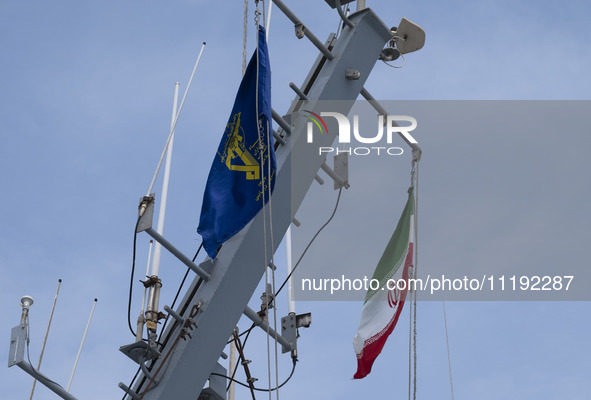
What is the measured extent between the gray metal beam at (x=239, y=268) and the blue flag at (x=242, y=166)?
156 mm

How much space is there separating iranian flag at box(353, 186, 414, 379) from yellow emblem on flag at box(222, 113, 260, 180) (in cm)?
248

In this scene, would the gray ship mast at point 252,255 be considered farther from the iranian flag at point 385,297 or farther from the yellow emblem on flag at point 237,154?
the iranian flag at point 385,297

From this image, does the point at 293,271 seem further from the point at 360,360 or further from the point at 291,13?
the point at 291,13

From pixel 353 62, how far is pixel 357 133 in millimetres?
931

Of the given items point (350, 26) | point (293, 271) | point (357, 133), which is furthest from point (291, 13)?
point (293, 271)

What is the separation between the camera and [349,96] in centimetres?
1202

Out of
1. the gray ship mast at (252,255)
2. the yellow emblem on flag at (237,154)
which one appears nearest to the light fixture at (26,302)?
the gray ship mast at (252,255)

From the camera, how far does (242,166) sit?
10.7 meters

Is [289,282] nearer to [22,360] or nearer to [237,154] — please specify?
[237,154]

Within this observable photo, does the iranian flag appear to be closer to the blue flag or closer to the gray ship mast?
the gray ship mast

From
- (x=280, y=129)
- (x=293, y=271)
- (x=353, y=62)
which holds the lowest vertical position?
(x=293, y=271)

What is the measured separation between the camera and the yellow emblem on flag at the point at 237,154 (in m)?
10.7

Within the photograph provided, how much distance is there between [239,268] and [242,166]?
1028mm

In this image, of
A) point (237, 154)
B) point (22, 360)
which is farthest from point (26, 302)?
point (237, 154)
